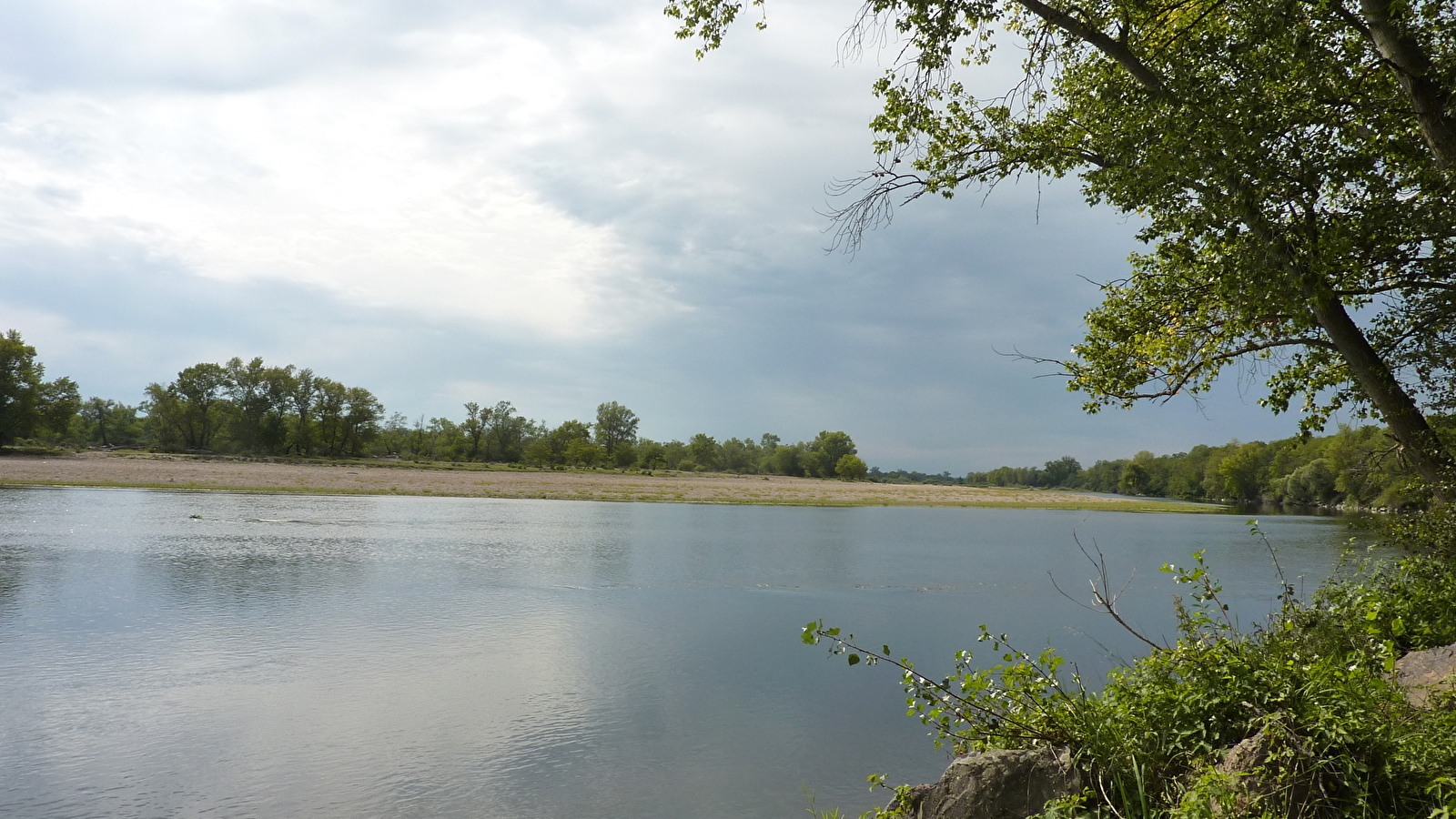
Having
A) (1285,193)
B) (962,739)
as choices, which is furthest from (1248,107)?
(962,739)

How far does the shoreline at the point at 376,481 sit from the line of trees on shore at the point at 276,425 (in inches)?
277

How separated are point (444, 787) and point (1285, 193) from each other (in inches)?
394

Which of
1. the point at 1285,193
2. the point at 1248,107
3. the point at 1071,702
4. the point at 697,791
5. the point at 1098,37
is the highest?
the point at 1098,37

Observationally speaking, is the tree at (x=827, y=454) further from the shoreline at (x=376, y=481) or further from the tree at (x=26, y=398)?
the tree at (x=26, y=398)

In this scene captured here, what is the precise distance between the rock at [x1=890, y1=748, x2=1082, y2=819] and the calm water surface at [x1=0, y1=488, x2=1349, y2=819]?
7.62 feet

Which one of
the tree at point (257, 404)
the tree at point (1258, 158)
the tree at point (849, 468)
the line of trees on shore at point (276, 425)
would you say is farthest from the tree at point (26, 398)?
the tree at point (849, 468)

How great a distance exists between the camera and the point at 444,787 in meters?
6.61

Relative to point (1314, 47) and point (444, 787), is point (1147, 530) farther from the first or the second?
point (444, 787)

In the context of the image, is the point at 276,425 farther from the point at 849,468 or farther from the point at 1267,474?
the point at 1267,474

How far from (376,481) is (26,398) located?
119ft

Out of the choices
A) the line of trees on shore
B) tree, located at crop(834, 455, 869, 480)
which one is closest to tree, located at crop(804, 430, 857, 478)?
tree, located at crop(834, 455, 869, 480)

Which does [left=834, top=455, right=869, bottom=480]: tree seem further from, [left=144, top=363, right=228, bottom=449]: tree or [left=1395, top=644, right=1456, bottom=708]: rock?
[left=1395, top=644, right=1456, bottom=708]: rock

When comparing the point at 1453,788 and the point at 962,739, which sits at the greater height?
the point at 1453,788

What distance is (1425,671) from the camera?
5598 millimetres
